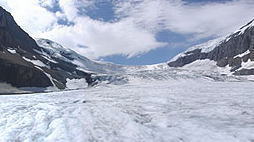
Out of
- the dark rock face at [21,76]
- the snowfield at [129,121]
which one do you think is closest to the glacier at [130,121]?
the snowfield at [129,121]

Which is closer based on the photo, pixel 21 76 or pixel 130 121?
pixel 130 121

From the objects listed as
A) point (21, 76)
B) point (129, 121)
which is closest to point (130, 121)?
point (129, 121)

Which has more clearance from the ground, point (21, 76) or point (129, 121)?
point (21, 76)

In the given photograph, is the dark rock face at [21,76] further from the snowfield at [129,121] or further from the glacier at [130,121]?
the snowfield at [129,121]

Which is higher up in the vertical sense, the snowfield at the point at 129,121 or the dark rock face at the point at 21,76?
the dark rock face at the point at 21,76

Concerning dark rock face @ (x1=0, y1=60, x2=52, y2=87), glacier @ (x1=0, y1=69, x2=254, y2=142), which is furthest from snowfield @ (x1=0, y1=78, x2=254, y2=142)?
dark rock face @ (x1=0, y1=60, x2=52, y2=87)

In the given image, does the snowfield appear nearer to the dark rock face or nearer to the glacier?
the glacier

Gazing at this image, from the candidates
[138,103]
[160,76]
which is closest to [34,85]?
[160,76]

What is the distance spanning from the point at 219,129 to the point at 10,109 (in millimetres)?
8048

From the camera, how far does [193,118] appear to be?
14.2 metres

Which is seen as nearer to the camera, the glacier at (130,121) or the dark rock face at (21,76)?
the glacier at (130,121)

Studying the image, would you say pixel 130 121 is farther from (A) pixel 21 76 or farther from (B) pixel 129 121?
(A) pixel 21 76

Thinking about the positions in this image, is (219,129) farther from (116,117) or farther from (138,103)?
(138,103)

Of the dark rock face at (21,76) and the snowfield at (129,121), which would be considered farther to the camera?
the dark rock face at (21,76)
